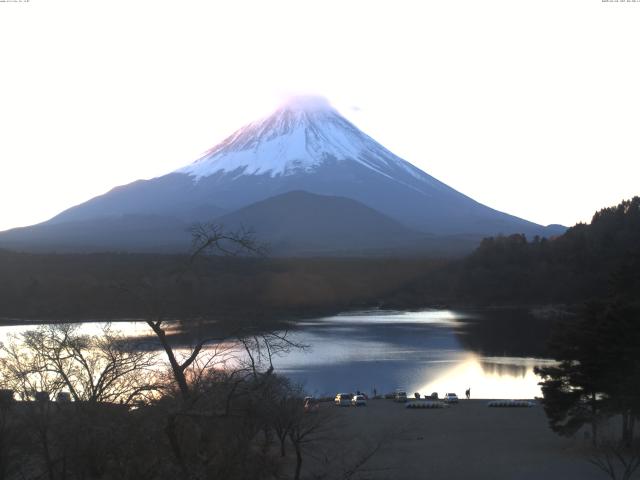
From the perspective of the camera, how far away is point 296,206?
83.2 meters

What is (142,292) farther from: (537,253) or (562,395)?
(537,253)

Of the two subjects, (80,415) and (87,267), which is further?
(87,267)

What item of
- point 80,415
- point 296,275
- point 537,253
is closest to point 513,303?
point 537,253

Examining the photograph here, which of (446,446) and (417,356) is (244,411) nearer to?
(446,446)

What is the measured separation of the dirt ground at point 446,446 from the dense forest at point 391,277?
1650cm

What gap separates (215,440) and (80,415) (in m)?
1.06

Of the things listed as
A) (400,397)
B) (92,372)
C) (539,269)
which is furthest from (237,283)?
(92,372)

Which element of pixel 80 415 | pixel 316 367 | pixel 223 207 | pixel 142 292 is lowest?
pixel 316 367

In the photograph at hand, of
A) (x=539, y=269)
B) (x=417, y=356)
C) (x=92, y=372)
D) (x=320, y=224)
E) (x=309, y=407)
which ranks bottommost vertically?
(x=417, y=356)

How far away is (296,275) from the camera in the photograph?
4012 cm

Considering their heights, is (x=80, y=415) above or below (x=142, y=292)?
below

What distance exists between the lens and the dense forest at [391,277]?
30.6 meters

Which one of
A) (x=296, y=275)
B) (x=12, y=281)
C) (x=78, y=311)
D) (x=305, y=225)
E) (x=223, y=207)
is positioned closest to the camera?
(x=78, y=311)

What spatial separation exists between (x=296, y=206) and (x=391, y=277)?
41149 millimetres
